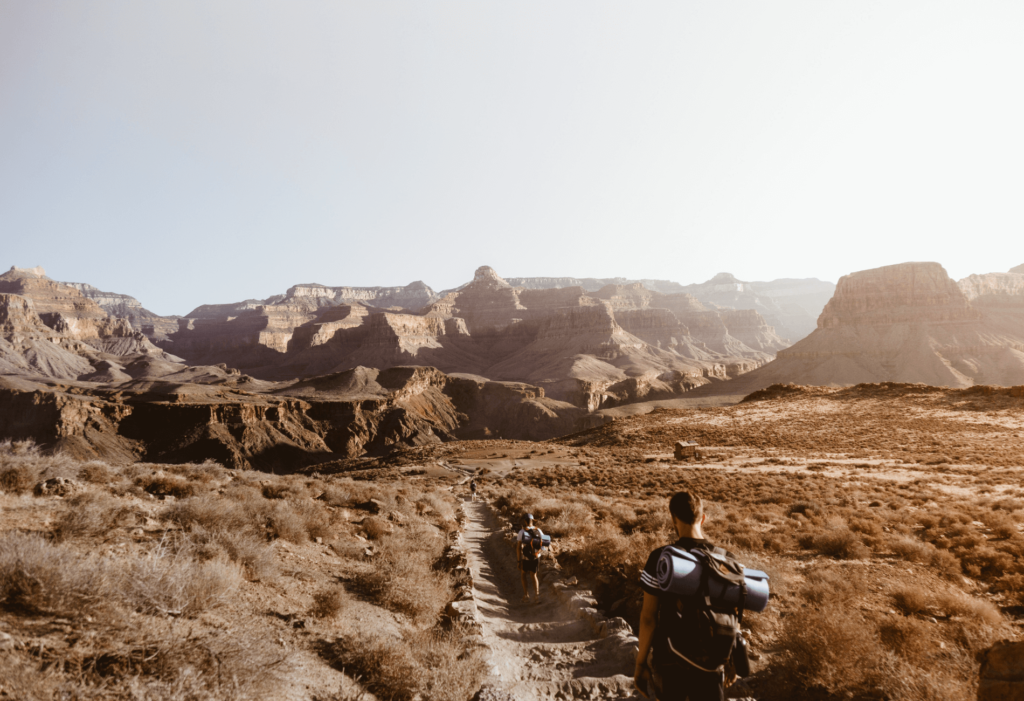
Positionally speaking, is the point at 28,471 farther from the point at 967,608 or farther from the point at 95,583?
the point at 967,608

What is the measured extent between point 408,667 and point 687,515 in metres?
3.24

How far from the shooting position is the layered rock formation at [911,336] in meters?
86.1

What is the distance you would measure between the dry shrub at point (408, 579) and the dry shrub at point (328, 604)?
Result: 0.77m

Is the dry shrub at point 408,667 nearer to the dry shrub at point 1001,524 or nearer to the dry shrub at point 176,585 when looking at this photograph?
the dry shrub at point 176,585

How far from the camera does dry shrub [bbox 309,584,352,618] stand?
612cm

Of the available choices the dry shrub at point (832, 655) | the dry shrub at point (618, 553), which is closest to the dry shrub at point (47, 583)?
the dry shrub at point (832, 655)

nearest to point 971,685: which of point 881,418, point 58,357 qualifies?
point 881,418

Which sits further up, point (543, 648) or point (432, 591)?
point (432, 591)

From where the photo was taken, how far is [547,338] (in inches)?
6841

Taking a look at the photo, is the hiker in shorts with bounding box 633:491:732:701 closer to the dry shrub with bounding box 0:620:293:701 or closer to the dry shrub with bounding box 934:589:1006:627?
the dry shrub with bounding box 0:620:293:701

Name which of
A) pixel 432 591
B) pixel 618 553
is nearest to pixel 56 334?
pixel 432 591

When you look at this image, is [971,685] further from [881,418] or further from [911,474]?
[881,418]

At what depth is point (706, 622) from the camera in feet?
10.6

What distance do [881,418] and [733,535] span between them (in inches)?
1523
